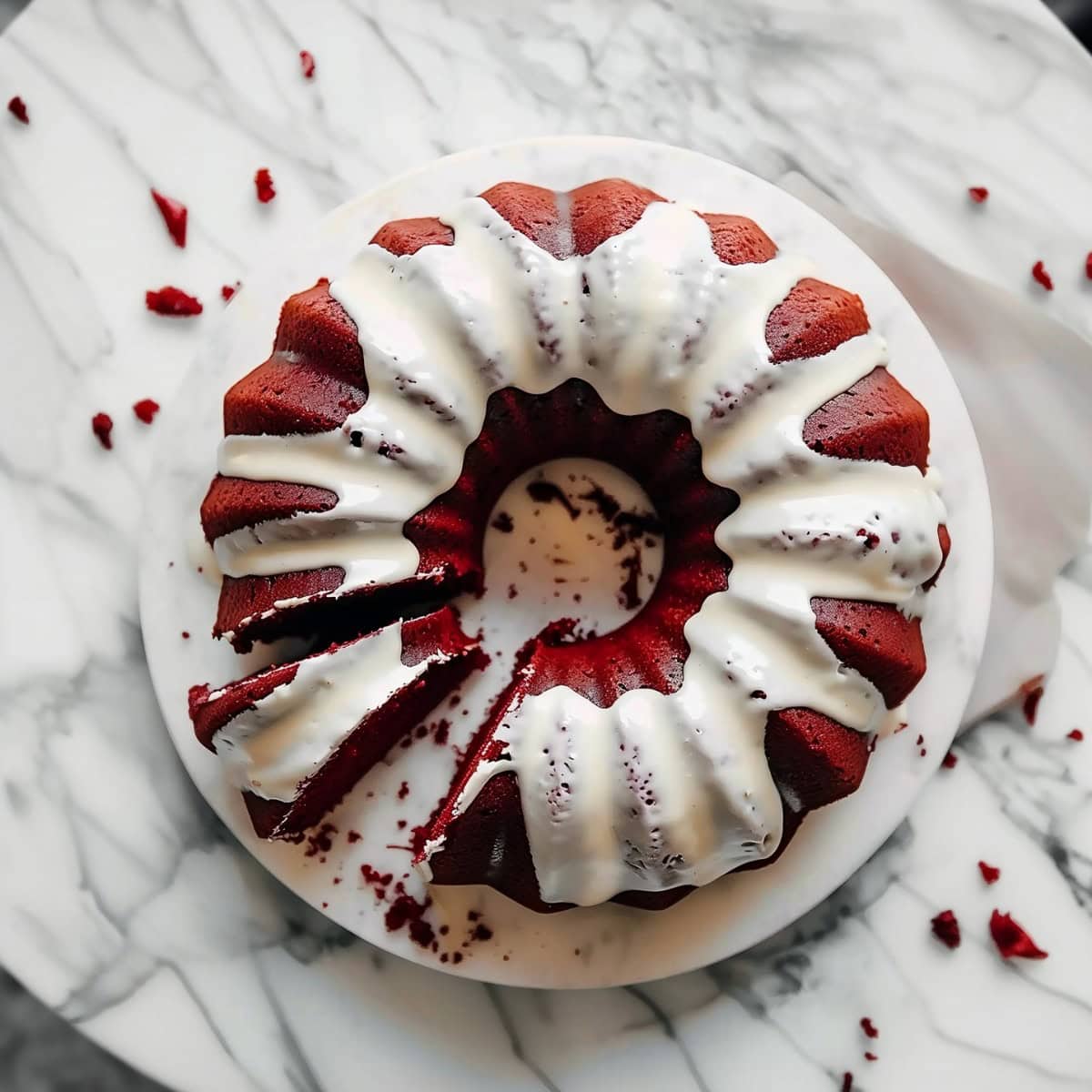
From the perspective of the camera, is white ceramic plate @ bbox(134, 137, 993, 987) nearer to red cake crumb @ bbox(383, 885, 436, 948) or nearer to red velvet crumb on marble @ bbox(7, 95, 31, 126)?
red cake crumb @ bbox(383, 885, 436, 948)

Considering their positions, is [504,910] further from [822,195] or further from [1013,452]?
[822,195]

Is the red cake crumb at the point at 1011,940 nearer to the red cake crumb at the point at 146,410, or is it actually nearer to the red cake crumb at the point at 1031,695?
the red cake crumb at the point at 1031,695

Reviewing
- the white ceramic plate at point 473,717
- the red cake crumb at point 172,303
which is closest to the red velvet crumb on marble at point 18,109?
the red cake crumb at point 172,303

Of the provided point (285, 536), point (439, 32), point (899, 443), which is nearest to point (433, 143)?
point (439, 32)

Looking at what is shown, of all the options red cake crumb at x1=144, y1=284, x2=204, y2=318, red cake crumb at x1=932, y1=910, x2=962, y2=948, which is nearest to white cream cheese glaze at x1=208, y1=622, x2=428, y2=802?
red cake crumb at x1=144, y1=284, x2=204, y2=318

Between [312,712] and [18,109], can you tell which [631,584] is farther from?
[18,109]

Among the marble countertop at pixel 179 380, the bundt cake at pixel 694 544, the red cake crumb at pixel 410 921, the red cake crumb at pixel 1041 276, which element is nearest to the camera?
the bundt cake at pixel 694 544
